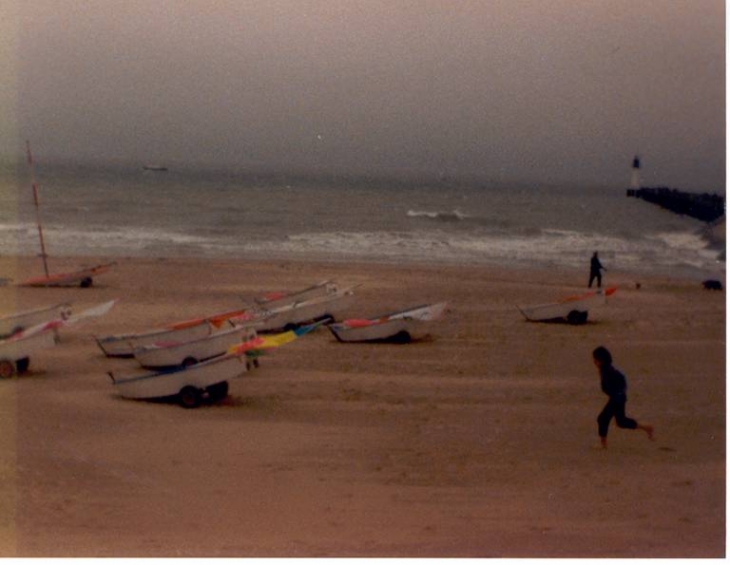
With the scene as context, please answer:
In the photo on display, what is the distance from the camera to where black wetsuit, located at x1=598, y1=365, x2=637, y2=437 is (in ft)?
29.1

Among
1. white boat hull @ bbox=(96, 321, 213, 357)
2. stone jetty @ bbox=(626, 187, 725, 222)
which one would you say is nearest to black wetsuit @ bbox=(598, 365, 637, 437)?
white boat hull @ bbox=(96, 321, 213, 357)

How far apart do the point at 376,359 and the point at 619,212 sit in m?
61.6

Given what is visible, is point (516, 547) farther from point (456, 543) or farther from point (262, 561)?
point (262, 561)

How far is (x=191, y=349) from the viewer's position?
12.7m

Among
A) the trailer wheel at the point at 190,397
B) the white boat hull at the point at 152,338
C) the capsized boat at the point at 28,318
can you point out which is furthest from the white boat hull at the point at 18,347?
the trailer wheel at the point at 190,397

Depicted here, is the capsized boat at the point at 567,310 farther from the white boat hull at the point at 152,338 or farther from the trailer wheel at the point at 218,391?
the trailer wheel at the point at 218,391

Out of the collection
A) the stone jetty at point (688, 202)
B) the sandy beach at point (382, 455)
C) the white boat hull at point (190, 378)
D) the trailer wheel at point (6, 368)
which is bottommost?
the sandy beach at point (382, 455)

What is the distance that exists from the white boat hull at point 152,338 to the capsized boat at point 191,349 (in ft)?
1.40

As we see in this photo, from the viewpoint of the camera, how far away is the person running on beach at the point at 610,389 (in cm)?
889

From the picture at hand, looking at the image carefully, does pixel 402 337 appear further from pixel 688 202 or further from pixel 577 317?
pixel 688 202

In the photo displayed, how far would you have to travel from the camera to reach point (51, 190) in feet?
212

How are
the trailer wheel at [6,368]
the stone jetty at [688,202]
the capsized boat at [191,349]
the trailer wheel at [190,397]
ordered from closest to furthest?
the trailer wheel at [190,397], the trailer wheel at [6,368], the capsized boat at [191,349], the stone jetty at [688,202]

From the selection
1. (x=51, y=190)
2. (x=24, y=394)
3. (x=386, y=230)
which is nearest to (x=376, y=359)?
(x=24, y=394)

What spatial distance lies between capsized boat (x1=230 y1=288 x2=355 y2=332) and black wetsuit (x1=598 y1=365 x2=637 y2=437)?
7140 millimetres
